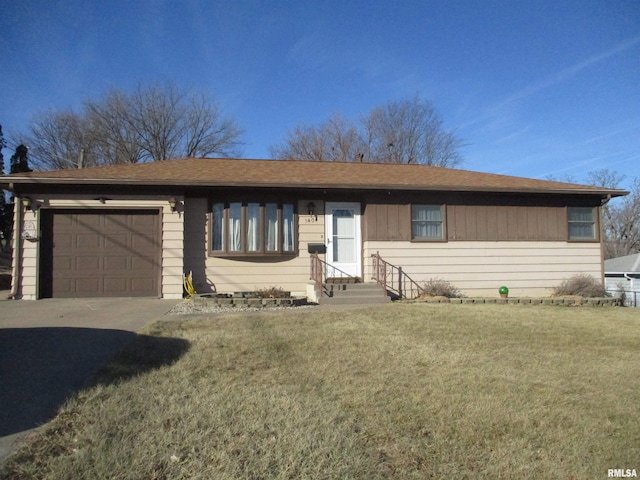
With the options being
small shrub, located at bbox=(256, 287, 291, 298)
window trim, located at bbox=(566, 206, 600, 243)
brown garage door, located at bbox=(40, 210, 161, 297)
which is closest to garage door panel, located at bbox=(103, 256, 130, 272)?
brown garage door, located at bbox=(40, 210, 161, 297)

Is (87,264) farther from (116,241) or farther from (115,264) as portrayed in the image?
(116,241)

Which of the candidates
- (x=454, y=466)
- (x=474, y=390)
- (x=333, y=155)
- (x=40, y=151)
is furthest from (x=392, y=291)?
(x=40, y=151)

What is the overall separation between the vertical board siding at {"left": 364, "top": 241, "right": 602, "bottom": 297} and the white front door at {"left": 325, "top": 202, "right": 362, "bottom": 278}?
0.35 m

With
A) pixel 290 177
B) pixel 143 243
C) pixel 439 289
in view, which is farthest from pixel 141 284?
pixel 439 289

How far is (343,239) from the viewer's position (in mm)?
11828

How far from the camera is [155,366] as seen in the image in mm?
4809

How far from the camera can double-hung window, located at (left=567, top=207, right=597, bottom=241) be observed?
12.7m

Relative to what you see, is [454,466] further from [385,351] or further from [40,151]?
[40,151]

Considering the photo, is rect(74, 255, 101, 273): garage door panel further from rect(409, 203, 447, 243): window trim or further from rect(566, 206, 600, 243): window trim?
rect(566, 206, 600, 243): window trim

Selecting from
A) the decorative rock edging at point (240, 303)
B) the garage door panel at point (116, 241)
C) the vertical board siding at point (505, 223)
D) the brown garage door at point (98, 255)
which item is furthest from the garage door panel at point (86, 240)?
the vertical board siding at point (505, 223)

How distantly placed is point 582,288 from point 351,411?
34.0ft

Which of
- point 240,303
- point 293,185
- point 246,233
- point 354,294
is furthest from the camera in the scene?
point 246,233

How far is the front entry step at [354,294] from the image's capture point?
33.2 feet

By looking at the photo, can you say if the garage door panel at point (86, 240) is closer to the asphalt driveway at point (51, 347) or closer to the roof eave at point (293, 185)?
the roof eave at point (293, 185)
